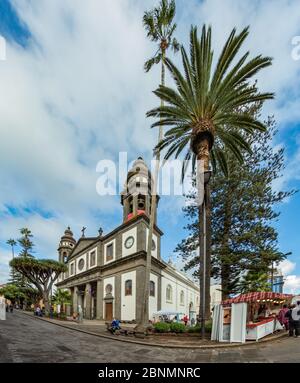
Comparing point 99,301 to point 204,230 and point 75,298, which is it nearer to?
point 75,298

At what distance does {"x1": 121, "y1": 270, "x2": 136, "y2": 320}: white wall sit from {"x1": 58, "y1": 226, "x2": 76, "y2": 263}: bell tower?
2910 cm

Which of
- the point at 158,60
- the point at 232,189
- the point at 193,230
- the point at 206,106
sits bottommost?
the point at 193,230

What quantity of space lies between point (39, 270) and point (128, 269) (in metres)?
13.9

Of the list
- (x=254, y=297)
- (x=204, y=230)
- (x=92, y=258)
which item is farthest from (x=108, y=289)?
(x=254, y=297)

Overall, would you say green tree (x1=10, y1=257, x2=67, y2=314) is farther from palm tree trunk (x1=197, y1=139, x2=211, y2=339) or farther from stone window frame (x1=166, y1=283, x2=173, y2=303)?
palm tree trunk (x1=197, y1=139, x2=211, y2=339)

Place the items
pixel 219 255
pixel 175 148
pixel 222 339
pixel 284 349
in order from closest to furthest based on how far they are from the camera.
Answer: pixel 284 349 < pixel 222 339 < pixel 175 148 < pixel 219 255

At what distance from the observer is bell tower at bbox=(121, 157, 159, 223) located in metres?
38.7

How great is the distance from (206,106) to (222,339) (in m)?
12.5

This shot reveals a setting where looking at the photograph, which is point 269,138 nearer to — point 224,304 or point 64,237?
point 224,304

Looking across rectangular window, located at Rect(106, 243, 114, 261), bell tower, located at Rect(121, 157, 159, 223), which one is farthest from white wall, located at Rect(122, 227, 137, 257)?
rectangular window, located at Rect(106, 243, 114, 261)

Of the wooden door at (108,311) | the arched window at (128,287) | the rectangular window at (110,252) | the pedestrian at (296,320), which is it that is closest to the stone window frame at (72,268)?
the rectangular window at (110,252)

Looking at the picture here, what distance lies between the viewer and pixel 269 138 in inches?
1110

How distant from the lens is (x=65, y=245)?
62.1 m
